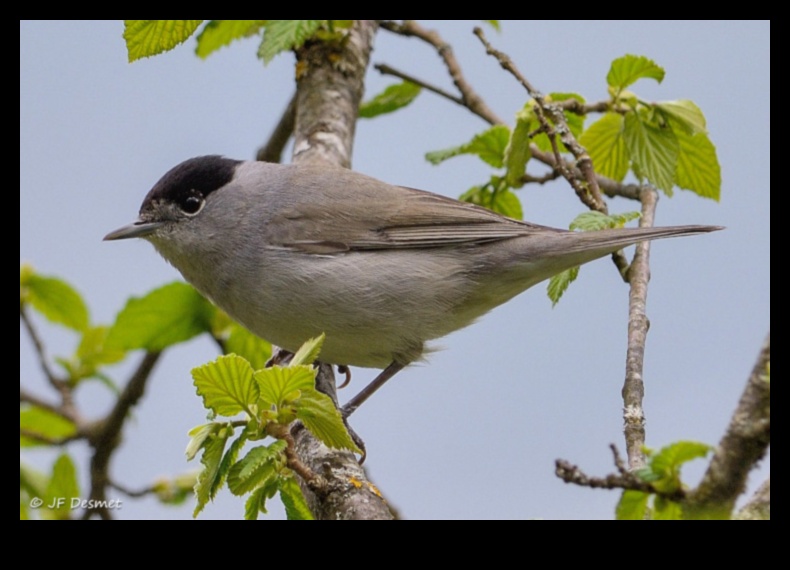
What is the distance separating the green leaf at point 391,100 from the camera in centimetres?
521

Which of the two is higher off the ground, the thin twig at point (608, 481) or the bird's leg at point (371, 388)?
the bird's leg at point (371, 388)


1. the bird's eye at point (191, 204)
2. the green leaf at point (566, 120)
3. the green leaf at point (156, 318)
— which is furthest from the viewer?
the green leaf at point (156, 318)

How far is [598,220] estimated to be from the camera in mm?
3408

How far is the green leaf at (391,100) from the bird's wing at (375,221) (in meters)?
0.82

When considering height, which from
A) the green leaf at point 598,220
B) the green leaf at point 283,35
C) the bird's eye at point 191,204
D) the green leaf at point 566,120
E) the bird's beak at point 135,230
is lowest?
the green leaf at point 598,220

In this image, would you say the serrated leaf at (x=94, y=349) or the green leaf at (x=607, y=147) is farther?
the serrated leaf at (x=94, y=349)

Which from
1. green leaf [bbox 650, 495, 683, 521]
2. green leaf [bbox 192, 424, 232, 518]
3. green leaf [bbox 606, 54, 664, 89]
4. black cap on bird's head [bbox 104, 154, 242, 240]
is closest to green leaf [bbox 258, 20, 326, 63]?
black cap on bird's head [bbox 104, 154, 242, 240]

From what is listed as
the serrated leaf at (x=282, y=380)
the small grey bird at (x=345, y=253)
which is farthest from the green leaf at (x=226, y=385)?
the small grey bird at (x=345, y=253)

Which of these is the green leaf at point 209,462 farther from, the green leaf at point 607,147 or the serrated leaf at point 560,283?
the green leaf at point 607,147

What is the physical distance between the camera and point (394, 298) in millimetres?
4195

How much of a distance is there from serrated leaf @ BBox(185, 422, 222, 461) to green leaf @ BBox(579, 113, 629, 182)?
2551mm

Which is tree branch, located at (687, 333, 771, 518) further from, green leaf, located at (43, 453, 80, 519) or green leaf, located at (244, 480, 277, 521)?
green leaf, located at (43, 453, 80, 519)

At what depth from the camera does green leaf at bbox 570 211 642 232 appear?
3367mm

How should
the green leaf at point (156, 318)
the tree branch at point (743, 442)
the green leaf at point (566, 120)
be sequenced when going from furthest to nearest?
1. the green leaf at point (156, 318)
2. the green leaf at point (566, 120)
3. the tree branch at point (743, 442)
